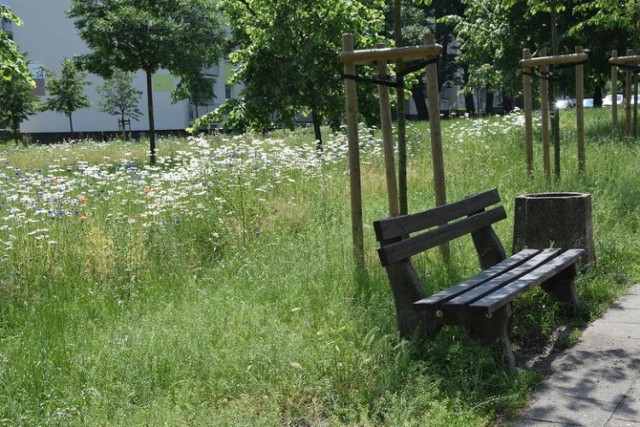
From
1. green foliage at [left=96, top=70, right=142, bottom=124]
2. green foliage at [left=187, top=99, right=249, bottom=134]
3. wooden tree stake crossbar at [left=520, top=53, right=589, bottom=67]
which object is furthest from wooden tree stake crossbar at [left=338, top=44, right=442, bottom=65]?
green foliage at [left=96, top=70, right=142, bottom=124]

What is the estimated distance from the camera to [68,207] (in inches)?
326

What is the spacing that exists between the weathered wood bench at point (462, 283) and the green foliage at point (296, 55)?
12911mm

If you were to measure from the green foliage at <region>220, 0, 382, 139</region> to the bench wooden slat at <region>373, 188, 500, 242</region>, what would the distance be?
12.6m

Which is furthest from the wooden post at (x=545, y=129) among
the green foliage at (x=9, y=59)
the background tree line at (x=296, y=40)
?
the green foliage at (x=9, y=59)

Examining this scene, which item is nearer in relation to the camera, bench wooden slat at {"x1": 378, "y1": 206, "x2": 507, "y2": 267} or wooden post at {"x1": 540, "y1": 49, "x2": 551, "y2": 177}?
bench wooden slat at {"x1": 378, "y1": 206, "x2": 507, "y2": 267}

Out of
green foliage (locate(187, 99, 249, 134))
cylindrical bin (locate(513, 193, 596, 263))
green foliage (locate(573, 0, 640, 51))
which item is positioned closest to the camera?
cylindrical bin (locate(513, 193, 596, 263))

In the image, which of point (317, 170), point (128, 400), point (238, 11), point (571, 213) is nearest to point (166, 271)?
point (128, 400)

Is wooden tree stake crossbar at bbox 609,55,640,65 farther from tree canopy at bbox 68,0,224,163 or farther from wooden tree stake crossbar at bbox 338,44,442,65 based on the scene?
tree canopy at bbox 68,0,224,163

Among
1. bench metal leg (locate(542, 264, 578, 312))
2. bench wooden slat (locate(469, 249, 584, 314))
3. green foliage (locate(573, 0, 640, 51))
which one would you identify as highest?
green foliage (locate(573, 0, 640, 51))

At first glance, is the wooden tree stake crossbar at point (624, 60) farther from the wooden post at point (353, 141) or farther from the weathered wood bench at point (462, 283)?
the weathered wood bench at point (462, 283)

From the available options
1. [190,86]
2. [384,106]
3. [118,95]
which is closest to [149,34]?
[190,86]

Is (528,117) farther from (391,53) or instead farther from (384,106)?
(391,53)

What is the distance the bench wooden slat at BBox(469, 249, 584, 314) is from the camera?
4.48 metres

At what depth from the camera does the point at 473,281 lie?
5215mm
